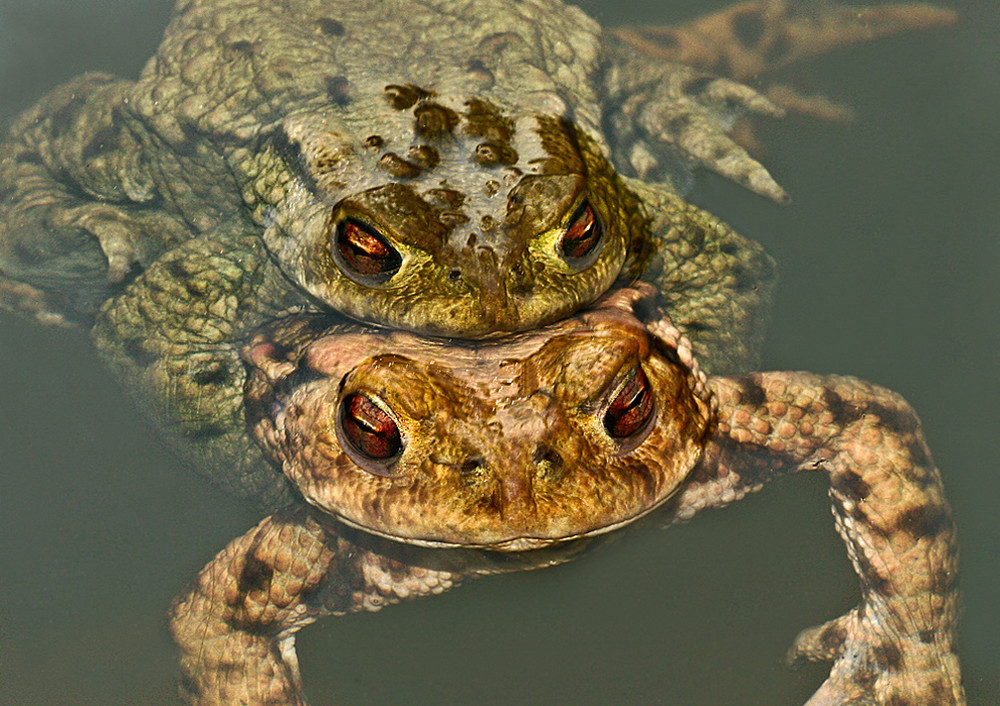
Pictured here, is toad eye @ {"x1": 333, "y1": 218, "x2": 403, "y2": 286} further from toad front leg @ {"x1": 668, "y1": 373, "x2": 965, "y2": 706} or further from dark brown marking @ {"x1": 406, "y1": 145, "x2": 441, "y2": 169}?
toad front leg @ {"x1": 668, "y1": 373, "x2": 965, "y2": 706}

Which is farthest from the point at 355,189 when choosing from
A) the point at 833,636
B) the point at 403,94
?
the point at 833,636

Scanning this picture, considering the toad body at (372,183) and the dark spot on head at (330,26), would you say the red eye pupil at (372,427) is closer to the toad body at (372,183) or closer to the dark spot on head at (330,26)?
the toad body at (372,183)

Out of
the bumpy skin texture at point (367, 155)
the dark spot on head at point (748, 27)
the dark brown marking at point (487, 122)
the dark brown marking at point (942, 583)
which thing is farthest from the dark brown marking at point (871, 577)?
the dark spot on head at point (748, 27)

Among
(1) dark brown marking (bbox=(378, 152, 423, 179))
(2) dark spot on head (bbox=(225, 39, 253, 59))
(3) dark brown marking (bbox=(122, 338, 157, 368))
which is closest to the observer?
(1) dark brown marking (bbox=(378, 152, 423, 179))

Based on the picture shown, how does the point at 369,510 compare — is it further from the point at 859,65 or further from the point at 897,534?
the point at 859,65

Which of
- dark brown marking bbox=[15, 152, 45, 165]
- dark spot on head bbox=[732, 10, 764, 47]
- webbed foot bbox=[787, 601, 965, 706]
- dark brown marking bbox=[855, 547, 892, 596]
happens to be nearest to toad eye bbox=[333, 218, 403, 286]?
dark brown marking bbox=[855, 547, 892, 596]

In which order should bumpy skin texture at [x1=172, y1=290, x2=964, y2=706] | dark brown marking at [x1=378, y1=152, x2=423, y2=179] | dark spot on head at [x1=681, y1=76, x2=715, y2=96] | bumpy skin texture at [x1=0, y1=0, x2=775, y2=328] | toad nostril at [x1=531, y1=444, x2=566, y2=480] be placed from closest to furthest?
toad nostril at [x1=531, y1=444, x2=566, y2=480] < bumpy skin texture at [x1=172, y1=290, x2=964, y2=706] < bumpy skin texture at [x1=0, y1=0, x2=775, y2=328] < dark brown marking at [x1=378, y1=152, x2=423, y2=179] < dark spot on head at [x1=681, y1=76, x2=715, y2=96]
